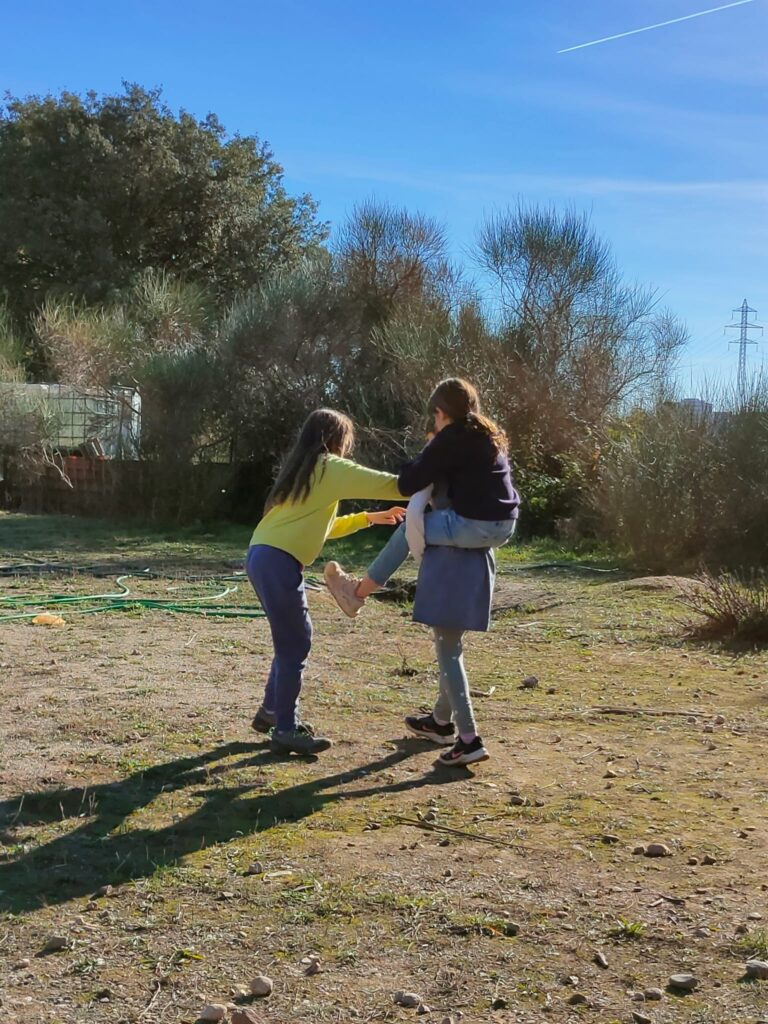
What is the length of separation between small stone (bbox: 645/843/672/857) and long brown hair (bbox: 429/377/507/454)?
178 centimetres

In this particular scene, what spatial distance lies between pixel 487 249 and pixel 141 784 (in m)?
16.8

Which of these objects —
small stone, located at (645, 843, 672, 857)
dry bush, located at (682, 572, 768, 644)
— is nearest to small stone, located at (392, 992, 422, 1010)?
small stone, located at (645, 843, 672, 857)

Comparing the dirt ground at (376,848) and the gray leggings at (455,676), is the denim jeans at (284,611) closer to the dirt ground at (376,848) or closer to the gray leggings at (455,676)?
the dirt ground at (376,848)

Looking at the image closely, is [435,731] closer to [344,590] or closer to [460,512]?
[344,590]

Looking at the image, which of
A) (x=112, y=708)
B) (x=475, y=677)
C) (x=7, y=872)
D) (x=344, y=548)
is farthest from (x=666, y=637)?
(x=344, y=548)

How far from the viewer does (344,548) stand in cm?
1734

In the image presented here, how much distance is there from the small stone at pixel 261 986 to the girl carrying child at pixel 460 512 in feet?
6.85

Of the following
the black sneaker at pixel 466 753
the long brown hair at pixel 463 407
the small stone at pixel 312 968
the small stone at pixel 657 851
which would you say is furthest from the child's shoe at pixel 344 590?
the small stone at pixel 312 968

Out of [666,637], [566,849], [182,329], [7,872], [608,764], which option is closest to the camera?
[7,872]

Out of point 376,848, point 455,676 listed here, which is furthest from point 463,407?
point 376,848

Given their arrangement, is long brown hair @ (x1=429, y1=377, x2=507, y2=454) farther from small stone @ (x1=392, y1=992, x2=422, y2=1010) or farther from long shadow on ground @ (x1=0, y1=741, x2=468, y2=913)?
small stone @ (x1=392, y1=992, x2=422, y2=1010)

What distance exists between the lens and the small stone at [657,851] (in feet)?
13.0

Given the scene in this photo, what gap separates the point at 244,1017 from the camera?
2705mm

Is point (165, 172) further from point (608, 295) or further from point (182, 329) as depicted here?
point (608, 295)
